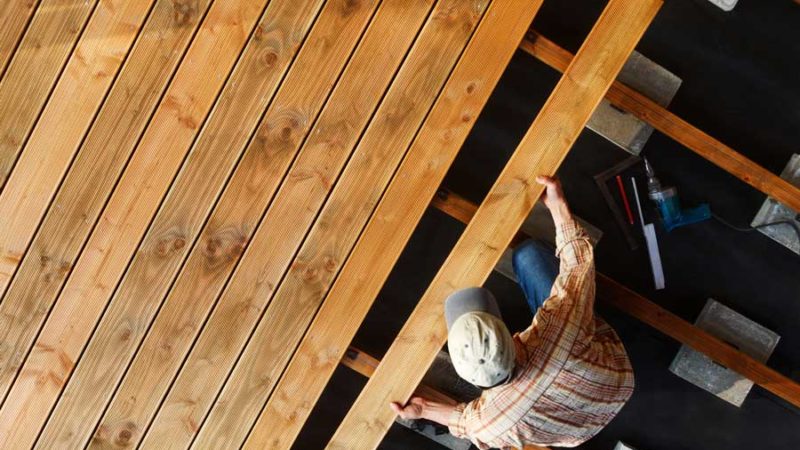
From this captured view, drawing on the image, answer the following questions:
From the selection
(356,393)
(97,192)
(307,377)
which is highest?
(97,192)

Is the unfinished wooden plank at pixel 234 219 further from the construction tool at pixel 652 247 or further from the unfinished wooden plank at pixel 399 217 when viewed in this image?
the construction tool at pixel 652 247

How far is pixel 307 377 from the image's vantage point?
124 inches

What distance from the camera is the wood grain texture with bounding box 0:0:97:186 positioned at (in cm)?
298

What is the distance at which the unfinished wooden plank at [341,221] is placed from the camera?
300 cm

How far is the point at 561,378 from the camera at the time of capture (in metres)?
2.75

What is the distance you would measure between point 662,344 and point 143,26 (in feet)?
10.5

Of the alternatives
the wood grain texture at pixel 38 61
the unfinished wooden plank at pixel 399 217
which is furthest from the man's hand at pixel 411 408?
the wood grain texture at pixel 38 61

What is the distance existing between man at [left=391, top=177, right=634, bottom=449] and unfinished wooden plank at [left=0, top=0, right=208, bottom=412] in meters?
1.58

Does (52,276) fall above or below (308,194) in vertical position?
below

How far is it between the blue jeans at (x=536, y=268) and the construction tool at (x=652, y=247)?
0.73 meters

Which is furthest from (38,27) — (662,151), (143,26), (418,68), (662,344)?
(662,344)

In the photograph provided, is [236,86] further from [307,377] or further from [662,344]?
[662,344]

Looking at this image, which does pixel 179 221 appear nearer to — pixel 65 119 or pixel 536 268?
pixel 65 119

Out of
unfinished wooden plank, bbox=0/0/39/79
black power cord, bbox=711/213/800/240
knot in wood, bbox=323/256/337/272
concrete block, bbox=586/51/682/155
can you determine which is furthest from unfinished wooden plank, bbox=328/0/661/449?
unfinished wooden plank, bbox=0/0/39/79
